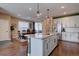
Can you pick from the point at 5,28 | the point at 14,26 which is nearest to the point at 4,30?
A: the point at 5,28

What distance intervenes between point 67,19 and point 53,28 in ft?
5.52

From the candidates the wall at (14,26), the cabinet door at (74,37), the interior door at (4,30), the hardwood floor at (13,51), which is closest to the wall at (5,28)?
the interior door at (4,30)

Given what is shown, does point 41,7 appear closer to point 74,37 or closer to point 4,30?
point 74,37

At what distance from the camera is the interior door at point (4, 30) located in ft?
28.5

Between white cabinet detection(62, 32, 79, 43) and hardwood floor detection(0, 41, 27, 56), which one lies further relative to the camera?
white cabinet detection(62, 32, 79, 43)

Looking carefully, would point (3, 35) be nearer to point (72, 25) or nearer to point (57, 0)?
point (72, 25)

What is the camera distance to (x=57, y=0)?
7.95ft

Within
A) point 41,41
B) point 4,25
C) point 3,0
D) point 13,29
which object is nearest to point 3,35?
point 4,25

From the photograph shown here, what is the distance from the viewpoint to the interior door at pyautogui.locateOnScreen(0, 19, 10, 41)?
28.5ft

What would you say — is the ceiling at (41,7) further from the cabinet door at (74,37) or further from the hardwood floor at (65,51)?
the hardwood floor at (65,51)

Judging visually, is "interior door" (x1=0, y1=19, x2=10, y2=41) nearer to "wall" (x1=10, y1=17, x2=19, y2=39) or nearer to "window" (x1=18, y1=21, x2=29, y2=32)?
"wall" (x1=10, y1=17, x2=19, y2=39)

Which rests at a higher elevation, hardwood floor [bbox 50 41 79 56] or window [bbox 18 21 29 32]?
window [bbox 18 21 29 32]

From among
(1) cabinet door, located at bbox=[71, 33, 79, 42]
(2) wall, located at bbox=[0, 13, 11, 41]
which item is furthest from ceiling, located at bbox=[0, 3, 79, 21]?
(1) cabinet door, located at bbox=[71, 33, 79, 42]

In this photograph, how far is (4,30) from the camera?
8953mm
